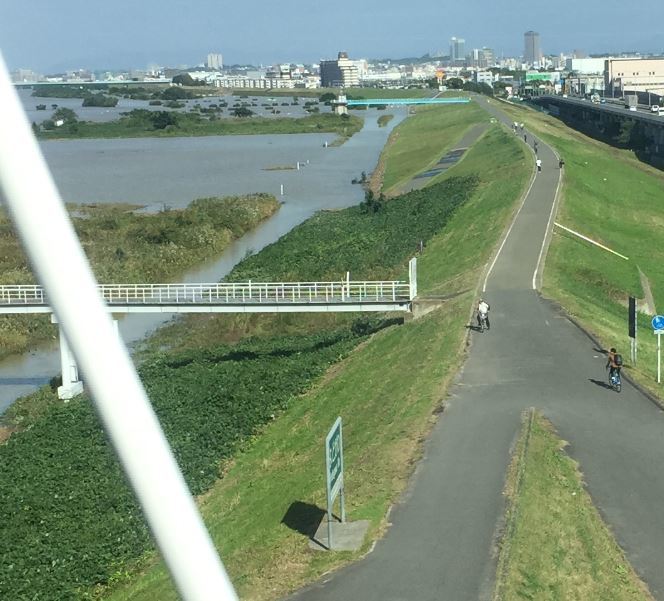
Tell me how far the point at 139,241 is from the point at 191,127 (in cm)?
9731

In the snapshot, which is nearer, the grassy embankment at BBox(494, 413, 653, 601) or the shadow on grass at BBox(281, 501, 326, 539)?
the grassy embankment at BBox(494, 413, 653, 601)

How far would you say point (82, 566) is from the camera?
54.9ft

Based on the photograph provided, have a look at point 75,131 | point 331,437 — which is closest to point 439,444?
point 331,437

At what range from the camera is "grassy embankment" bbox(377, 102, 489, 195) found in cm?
8156

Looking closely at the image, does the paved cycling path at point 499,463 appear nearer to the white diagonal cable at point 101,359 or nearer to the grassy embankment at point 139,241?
the white diagonal cable at point 101,359

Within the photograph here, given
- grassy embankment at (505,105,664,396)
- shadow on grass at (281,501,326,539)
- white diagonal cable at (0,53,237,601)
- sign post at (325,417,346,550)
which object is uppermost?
white diagonal cable at (0,53,237,601)

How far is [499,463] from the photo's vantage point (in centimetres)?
1678

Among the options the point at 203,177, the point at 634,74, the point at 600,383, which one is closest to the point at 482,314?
the point at 600,383

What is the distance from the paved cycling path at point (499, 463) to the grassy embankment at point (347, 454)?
483 mm

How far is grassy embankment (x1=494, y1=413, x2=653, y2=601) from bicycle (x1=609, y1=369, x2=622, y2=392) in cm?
414

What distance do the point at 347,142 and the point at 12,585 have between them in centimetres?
11556

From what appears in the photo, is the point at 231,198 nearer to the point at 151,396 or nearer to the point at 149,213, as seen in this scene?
the point at 149,213

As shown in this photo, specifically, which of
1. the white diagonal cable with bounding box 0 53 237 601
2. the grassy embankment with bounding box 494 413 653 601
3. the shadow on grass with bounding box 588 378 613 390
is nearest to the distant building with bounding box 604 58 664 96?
the shadow on grass with bounding box 588 378 613 390

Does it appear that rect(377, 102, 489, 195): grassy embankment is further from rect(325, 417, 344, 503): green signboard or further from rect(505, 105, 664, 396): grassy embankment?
rect(325, 417, 344, 503): green signboard
